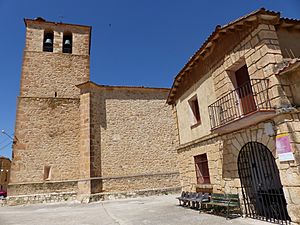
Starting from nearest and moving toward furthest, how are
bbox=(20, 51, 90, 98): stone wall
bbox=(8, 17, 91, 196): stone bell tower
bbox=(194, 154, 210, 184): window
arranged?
1. bbox=(194, 154, 210, 184): window
2. bbox=(8, 17, 91, 196): stone bell tower
3. bbox=(20, 51, 90, 98): stone wall

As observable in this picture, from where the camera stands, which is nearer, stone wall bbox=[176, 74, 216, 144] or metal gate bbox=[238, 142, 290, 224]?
metal gate bbox=[238, 142, 290, 224]

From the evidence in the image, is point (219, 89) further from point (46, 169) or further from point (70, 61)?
point (70, 61)

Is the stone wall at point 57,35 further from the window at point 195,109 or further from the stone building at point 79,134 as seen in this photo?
the window at point 195,109

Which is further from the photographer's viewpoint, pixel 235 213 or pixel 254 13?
pixel 235 213

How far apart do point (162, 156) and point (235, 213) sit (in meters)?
9.40

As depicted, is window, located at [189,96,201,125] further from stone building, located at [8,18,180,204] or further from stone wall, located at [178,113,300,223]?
stone building, located at [8,18,180,204]

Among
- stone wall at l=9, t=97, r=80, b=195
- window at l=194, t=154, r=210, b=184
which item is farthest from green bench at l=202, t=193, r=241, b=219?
stone wall at l=9, t=97, r=80, b=195

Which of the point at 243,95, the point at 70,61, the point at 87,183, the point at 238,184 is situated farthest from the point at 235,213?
the point at 70,61

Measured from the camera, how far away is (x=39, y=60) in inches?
648

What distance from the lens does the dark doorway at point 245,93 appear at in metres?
5.76

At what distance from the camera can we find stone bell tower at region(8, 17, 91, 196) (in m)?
13.5

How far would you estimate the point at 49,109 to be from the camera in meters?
15.0

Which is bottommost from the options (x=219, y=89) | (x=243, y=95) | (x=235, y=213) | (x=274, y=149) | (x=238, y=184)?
(x=235, y=213)

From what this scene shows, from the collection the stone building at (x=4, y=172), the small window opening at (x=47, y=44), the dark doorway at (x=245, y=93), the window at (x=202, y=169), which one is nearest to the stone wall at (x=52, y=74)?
the small window opening at (x=47, y=44)
